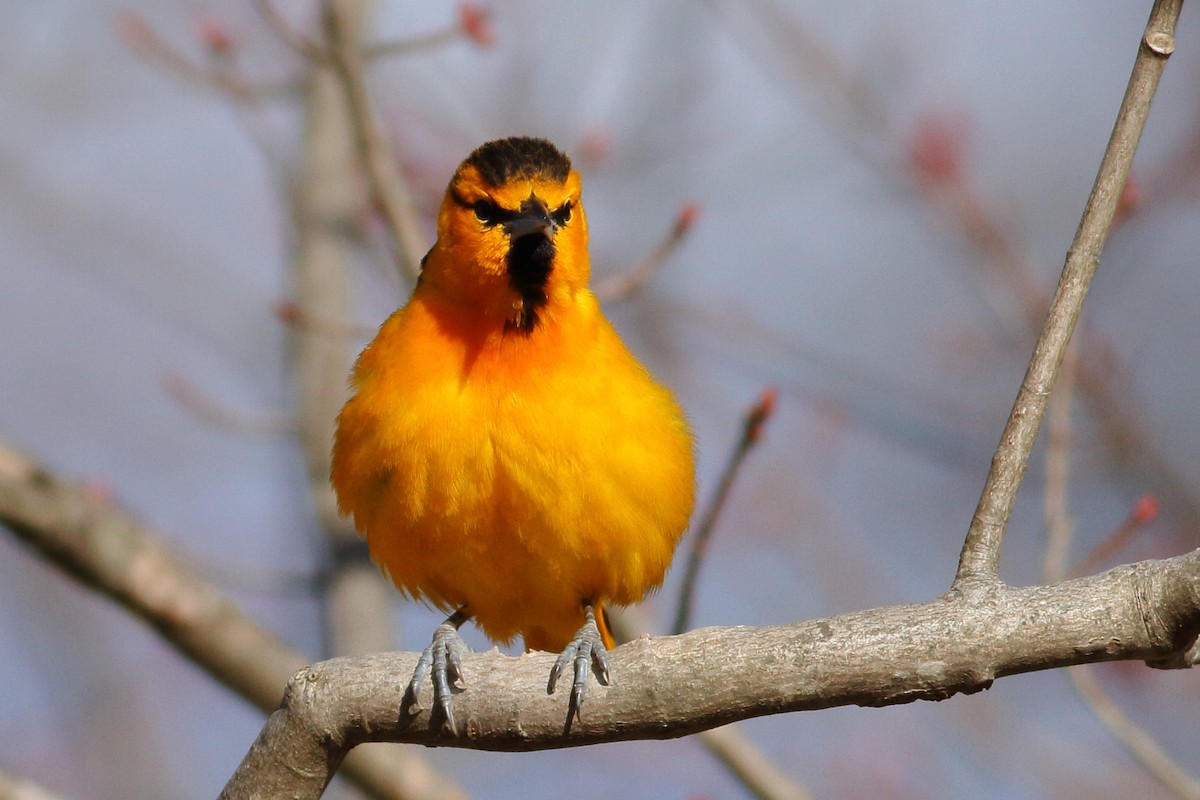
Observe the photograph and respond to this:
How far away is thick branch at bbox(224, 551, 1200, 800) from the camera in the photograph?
2.76 metres

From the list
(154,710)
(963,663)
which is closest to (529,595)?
(963,663)

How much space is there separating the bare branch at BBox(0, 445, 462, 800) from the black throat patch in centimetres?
155

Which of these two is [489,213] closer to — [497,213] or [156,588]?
[497,213]

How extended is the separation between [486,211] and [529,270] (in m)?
0.27

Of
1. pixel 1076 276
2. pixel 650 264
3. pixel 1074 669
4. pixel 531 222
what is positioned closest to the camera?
pixel 1076 276

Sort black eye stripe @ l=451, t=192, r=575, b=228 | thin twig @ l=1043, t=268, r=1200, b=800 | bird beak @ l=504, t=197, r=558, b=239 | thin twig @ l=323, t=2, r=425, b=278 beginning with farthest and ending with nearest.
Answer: thin twig @ l=323, t=2, r=425, b=278
black eye stripe @ l=451, t=192, r=575, b=228
bird beak @ l=504, t=197, r=558, b=239
thin twig @ l=1043, t=268, r=1200, b=800

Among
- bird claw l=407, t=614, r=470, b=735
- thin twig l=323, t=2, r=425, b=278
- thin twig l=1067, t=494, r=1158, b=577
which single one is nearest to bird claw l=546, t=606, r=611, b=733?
bird claw l=407, t=614, r=470, b=735

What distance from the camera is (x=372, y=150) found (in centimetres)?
577

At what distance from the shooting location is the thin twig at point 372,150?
5625 millimetres

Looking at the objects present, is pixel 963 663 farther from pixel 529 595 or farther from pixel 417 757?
pixel 417 757

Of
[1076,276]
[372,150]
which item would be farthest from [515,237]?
[1076,276]

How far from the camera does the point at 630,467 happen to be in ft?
14.4

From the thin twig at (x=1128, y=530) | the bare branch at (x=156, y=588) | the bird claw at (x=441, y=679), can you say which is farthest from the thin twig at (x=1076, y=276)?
the bare branch at (x=156, y=588)

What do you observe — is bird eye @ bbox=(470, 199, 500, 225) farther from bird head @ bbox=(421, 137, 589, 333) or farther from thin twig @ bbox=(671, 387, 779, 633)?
thin twig @ bbox=(671, 387, 779, 633)
